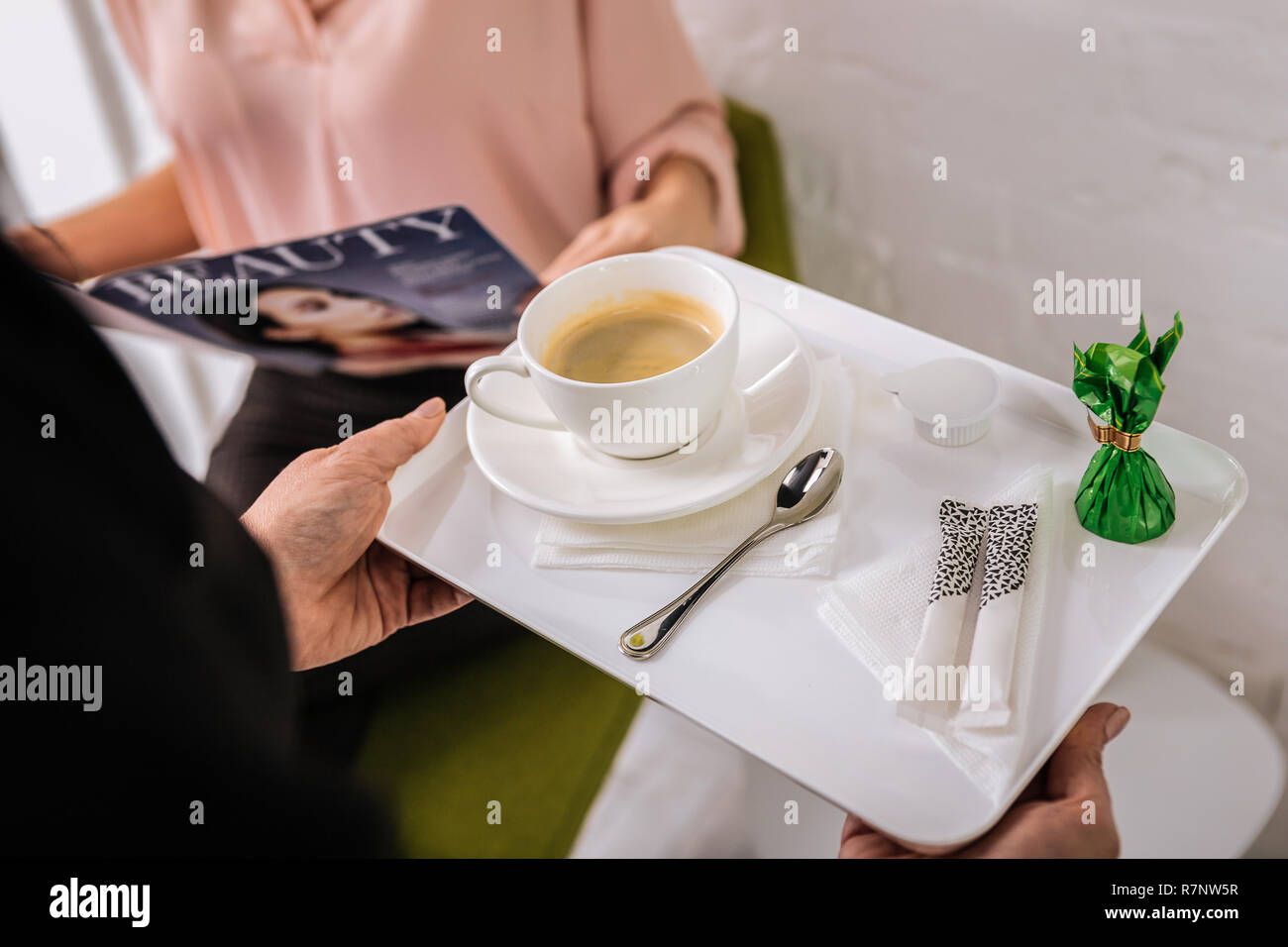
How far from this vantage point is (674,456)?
2.11ft

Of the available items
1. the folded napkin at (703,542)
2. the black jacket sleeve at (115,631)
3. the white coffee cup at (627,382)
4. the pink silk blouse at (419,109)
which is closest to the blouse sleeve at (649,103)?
the pink silk blouse at (419,109)

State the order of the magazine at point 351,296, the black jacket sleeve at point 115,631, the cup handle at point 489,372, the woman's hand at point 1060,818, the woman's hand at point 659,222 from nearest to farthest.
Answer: the black jacket sleeve at point 115,631 < the woman's hand at point 1060,818 < the cup handle at point 489,372 < the magazine at point 351,296 < the woman's hand at point 659,222

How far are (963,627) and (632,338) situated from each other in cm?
29

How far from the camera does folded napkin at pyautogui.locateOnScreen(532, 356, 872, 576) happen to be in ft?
1.93

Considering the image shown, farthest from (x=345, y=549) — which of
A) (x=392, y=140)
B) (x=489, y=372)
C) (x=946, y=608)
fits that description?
(x=392, y=140)

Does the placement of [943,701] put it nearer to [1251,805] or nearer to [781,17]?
[1251,805]

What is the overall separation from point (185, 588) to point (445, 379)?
0.59 m

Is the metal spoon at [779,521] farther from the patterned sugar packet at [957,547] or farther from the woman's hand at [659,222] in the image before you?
the woman's hand at [659,222]

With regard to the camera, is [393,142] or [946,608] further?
[393,142]

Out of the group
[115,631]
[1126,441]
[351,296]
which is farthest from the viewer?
[351,296]

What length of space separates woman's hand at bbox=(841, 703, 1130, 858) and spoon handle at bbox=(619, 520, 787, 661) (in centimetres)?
14

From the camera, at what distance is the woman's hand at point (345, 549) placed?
2.27 feet

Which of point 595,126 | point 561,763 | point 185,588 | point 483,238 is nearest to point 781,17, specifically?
point 595,126

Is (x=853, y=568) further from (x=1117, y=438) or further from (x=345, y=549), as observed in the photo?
(x=345, y=549)
